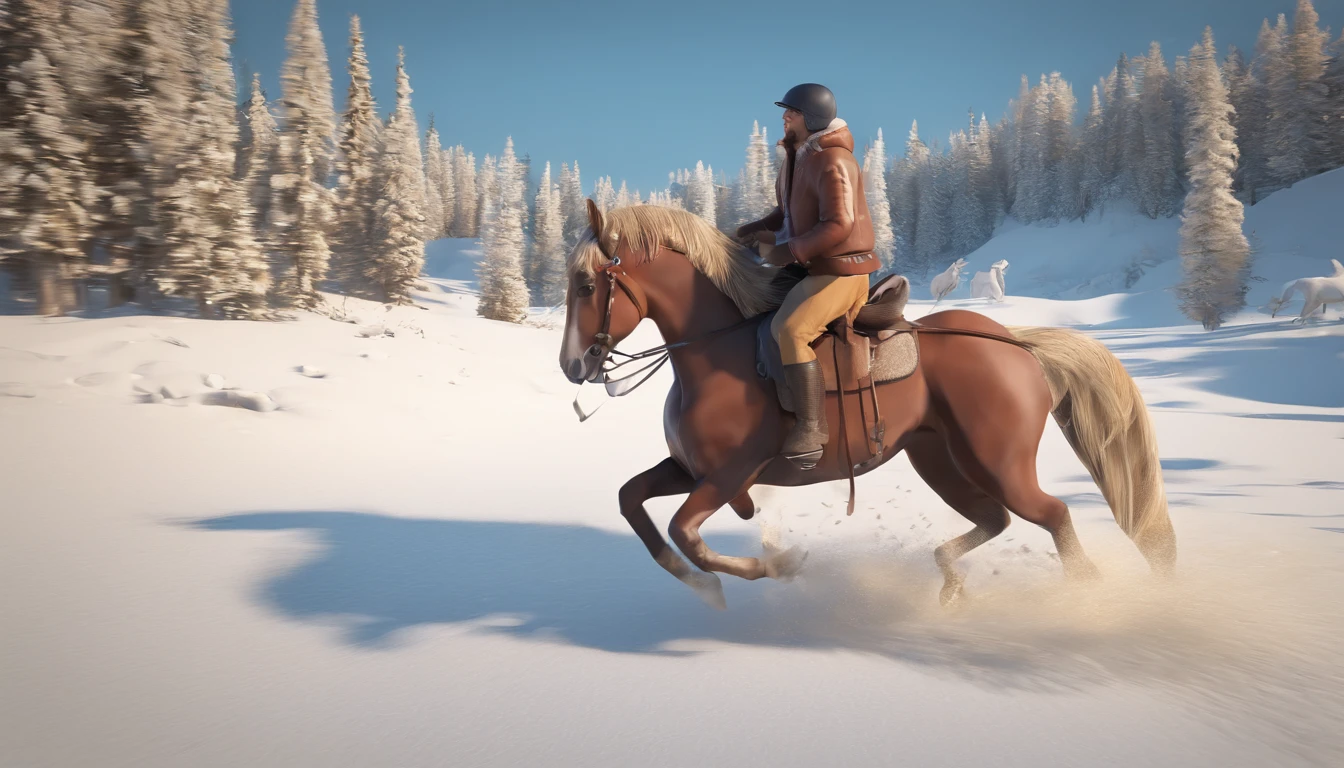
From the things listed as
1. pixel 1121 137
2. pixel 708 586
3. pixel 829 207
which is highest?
pixel 1121 137

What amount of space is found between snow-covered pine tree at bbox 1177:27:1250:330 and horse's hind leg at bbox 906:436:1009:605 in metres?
30.1

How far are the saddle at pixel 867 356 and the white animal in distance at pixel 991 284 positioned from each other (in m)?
42.6

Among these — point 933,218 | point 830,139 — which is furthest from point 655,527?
point 933,218

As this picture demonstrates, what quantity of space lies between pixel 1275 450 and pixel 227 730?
1227cm

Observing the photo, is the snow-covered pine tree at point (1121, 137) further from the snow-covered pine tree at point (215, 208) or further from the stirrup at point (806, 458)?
the stirrup at point (806, 458)

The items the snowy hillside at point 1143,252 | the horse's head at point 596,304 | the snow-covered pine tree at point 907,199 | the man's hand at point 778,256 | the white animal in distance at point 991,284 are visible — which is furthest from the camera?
the snow-covered pine tree at point 907,199

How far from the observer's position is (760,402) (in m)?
4.17

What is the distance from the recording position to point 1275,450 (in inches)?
394

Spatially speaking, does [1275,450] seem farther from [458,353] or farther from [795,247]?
Result: [458,353]

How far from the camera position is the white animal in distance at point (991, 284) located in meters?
43.3

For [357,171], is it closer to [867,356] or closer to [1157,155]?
[867,356]

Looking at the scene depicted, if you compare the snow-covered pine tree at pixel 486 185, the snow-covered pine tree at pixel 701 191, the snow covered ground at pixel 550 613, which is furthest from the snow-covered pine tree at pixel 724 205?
the snow covered ground at pixel 550 613

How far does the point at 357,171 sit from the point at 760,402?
105ft

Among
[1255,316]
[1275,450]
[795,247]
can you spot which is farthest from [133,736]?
[1255,316]
